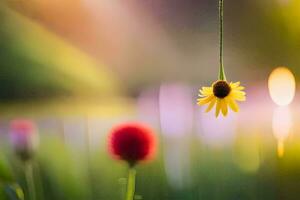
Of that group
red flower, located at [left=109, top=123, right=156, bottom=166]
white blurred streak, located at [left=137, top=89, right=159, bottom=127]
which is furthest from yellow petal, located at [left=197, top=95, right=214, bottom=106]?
white blurred streak, located at [left=137, top=89, right=159, bottom=127]

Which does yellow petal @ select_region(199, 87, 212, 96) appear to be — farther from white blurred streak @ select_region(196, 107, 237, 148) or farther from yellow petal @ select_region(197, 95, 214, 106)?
white blurred streak @ select_region(196, 107, 237, 148)

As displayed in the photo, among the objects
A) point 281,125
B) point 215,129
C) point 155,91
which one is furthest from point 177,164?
point 155,91

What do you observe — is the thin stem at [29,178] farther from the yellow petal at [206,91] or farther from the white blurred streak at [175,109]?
the yellow petal at [206,91]

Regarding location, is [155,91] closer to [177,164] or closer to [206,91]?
[177,164]

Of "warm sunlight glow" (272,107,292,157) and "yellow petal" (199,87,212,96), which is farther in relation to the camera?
"warm sunlight glow" (272,107,292,157)

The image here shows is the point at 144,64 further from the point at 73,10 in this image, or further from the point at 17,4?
the point at 17,4

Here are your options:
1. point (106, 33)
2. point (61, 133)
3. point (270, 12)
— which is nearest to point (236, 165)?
point (61, 133)
